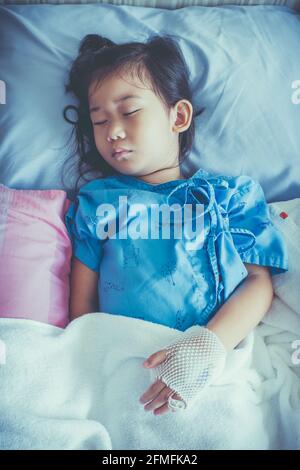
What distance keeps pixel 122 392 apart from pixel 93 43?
668 millimetres

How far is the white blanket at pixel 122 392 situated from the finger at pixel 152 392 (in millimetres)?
14

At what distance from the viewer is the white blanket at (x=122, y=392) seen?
672mm

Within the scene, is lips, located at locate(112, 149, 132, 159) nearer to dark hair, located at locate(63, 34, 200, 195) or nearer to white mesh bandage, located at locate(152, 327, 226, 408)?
dark hair, located at locate(63, 34, 200, 195)

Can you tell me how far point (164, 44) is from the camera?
96 cm

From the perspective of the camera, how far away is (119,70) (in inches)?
34.6

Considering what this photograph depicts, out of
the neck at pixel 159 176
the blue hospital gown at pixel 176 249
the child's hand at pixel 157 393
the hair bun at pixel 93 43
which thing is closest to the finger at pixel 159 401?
the child's hand at pixel 157 393

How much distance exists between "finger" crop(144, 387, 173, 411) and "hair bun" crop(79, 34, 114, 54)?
0.66m

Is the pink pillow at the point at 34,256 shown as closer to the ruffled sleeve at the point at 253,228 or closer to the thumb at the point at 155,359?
the thumb at the point at 155,359

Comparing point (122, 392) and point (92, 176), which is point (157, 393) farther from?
point (92, 176)

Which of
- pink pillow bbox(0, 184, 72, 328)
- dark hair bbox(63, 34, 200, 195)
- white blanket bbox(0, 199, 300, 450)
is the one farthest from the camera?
dark hair bbox(63, 34, 200, 195)

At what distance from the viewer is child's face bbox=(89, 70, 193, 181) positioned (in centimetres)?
86

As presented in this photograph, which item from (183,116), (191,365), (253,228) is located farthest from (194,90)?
(191,365)

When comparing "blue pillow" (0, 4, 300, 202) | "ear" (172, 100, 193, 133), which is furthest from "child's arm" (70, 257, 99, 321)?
"ear" (172, 100, 193, 133)
